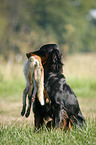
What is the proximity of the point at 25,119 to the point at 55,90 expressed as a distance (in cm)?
246

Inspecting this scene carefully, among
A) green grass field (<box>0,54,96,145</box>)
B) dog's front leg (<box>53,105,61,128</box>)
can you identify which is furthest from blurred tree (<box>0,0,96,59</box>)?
dog's front leg (<box>53,105,61,128</box>)

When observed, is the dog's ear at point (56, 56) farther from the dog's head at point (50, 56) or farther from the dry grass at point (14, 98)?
the dry grass at point (14, 98)

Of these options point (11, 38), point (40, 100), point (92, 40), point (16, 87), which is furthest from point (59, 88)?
point (92, 40)

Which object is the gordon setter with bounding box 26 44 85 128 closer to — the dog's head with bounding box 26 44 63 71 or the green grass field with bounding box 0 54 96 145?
the dog's head with bounding box 26 44 63 71

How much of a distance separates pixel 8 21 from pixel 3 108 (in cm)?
2683

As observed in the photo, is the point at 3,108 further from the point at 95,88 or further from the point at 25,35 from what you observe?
the point at 25,35

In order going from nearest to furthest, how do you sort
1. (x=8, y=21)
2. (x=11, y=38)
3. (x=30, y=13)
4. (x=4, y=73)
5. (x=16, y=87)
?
(x=16, y=87) → (x=4, y=73) → (x=11, y=38) → (x=8, y=21) → (x=30, y=13)

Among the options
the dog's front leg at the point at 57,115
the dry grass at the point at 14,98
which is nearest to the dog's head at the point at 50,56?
the dog's front leg at the point at 57,115

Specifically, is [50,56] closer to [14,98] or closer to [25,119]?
[25,119]

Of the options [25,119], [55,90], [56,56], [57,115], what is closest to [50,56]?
[56,56]

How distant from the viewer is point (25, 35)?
30.0m

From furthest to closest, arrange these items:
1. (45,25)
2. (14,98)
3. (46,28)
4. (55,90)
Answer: (45,25) → (46,28) → (14,98) → (55,90)

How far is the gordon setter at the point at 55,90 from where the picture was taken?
3.24 metres

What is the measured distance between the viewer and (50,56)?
129 inches
